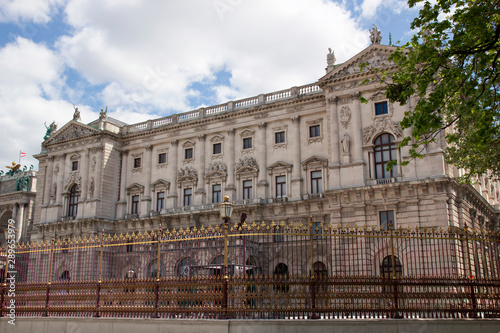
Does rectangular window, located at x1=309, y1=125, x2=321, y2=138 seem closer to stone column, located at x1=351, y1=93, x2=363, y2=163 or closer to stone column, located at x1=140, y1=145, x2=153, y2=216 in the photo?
stone column, located at x1=351, y1=93, x2=363, y2=163

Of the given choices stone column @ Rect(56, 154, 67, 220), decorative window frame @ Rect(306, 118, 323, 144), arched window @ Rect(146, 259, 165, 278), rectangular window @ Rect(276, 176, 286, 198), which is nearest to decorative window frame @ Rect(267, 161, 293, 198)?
rectangular window @ Rect(276, 176, 286, 198)

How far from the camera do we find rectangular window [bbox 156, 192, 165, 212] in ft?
150

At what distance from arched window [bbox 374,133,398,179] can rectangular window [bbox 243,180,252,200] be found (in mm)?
10955

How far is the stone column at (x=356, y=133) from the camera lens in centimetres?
3471

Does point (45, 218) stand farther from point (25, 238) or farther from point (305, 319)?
point (305, 319)

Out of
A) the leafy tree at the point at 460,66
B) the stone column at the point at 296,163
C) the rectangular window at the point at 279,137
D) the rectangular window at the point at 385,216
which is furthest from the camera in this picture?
the rectangular window at the point at 279,137

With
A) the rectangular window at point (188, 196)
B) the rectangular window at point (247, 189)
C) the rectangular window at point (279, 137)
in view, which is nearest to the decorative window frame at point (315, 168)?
the rectangular window at point (279, 137)

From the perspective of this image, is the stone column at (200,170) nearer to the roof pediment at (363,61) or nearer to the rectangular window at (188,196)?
the rectangular window at (188,196)

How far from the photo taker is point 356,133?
1382 inches

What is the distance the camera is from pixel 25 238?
6531 centimetres

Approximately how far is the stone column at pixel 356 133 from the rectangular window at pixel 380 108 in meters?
1.19

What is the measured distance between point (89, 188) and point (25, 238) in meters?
23.7

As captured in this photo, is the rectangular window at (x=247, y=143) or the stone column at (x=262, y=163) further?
the rectangular window at (x=247, y=143)

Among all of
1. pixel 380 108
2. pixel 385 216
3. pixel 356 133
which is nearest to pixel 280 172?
pixel 356 133
